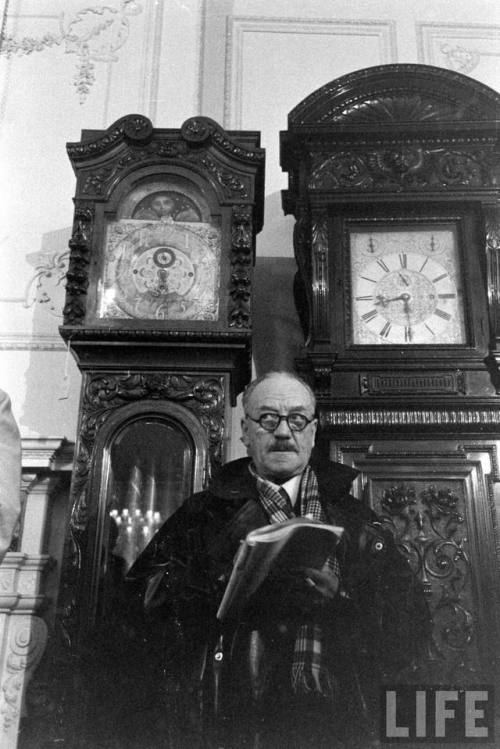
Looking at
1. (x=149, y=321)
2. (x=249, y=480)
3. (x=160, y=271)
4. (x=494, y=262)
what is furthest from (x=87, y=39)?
(x=249, y=480)

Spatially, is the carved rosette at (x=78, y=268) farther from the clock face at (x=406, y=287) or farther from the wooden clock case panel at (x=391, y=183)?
the clock face at (x=406, y=287)

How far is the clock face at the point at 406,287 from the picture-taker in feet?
6.70

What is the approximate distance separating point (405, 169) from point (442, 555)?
1016 millimetres

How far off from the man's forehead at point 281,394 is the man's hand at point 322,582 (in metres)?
0.35

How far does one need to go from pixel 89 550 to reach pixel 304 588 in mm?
516

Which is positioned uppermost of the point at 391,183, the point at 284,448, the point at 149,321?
the point at 391,183

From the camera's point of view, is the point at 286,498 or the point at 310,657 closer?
the point at 310,657

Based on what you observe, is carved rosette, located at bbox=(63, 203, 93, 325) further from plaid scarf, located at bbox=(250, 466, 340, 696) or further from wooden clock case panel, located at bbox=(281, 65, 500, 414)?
plaid scarf, located at bbox=(250, 466, 340, 696)

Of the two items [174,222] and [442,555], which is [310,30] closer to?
[174,222]

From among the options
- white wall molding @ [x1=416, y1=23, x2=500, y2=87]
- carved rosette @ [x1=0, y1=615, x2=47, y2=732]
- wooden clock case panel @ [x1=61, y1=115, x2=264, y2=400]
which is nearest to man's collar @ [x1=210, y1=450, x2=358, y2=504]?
wooden clock case panel @ [x1=61, y1=115, x2=264, y2=400]

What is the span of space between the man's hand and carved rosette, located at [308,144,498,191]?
1.05 m

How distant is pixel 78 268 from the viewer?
1994 millimetres

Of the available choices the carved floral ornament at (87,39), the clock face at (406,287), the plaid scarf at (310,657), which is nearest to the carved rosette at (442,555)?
the plaid scarf at (310,657)

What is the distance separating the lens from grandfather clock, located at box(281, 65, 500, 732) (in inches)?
71.4
